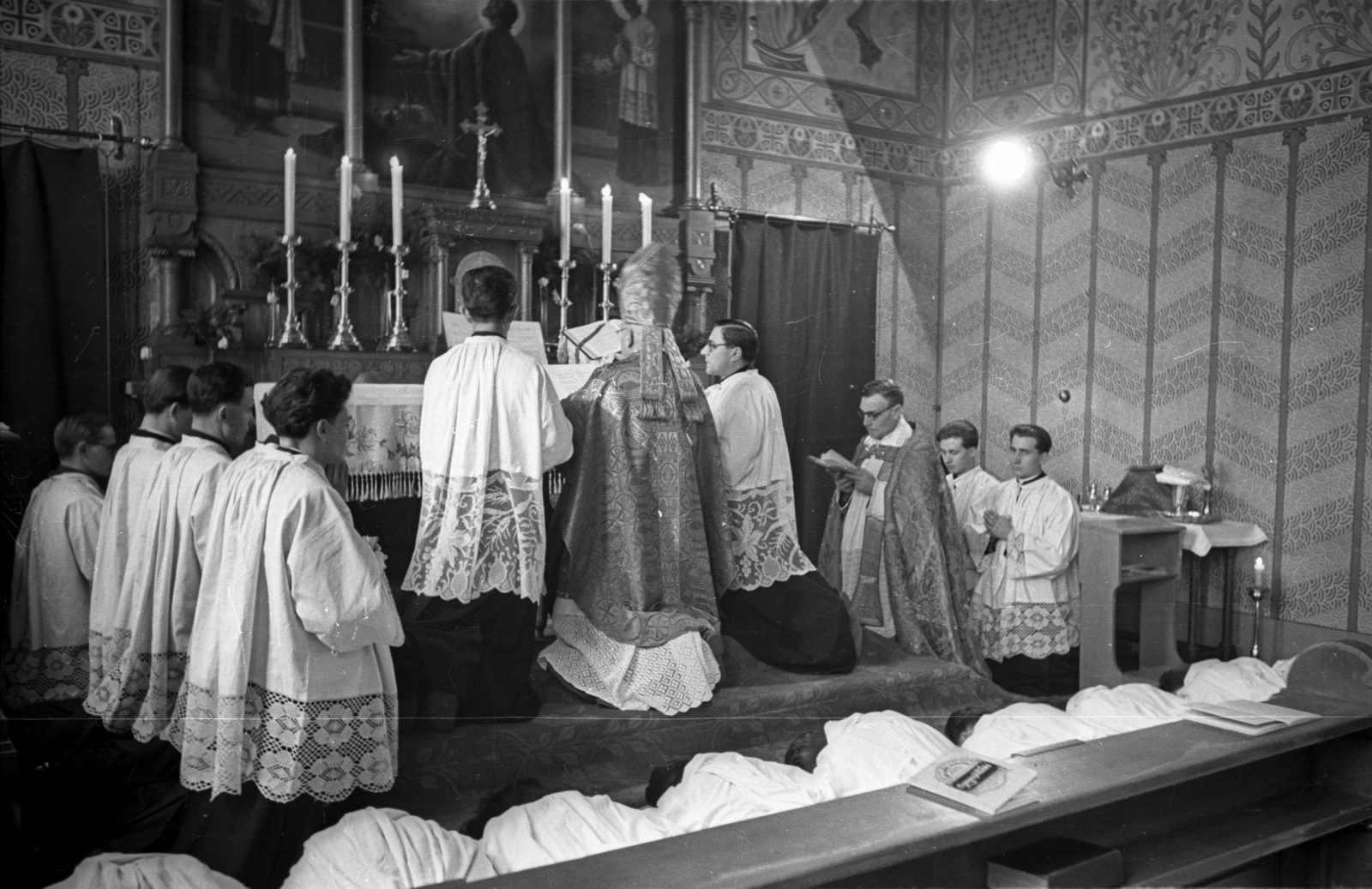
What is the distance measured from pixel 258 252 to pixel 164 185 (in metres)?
0.24

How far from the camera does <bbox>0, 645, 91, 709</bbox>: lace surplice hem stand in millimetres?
2246

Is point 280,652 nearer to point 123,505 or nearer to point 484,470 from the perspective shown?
point 123,505

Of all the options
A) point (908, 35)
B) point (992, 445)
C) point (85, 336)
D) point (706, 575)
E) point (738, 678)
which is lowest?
point (738, 678)

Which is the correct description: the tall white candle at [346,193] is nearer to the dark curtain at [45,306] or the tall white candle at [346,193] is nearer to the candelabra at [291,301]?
the candelabra at [291,301]

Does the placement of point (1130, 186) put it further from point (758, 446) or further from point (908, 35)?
point (758, 446)

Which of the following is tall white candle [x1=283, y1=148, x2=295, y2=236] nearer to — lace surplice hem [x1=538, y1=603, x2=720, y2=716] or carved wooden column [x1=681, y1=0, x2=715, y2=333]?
carved wooden column [x1=681, y1=0, x2=715, y2=333]

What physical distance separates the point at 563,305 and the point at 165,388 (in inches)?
39.2

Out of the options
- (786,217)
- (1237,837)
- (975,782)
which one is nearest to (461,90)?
(786,217)

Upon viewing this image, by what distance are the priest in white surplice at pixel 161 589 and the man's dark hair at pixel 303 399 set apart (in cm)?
6

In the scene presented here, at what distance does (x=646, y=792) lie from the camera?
2941 mm

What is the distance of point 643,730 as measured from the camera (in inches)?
116

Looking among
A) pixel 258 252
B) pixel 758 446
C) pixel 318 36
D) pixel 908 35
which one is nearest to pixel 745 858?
pixel 758 446

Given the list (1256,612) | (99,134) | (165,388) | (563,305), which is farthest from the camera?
(1256,612)

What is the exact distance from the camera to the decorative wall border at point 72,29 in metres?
2.06
